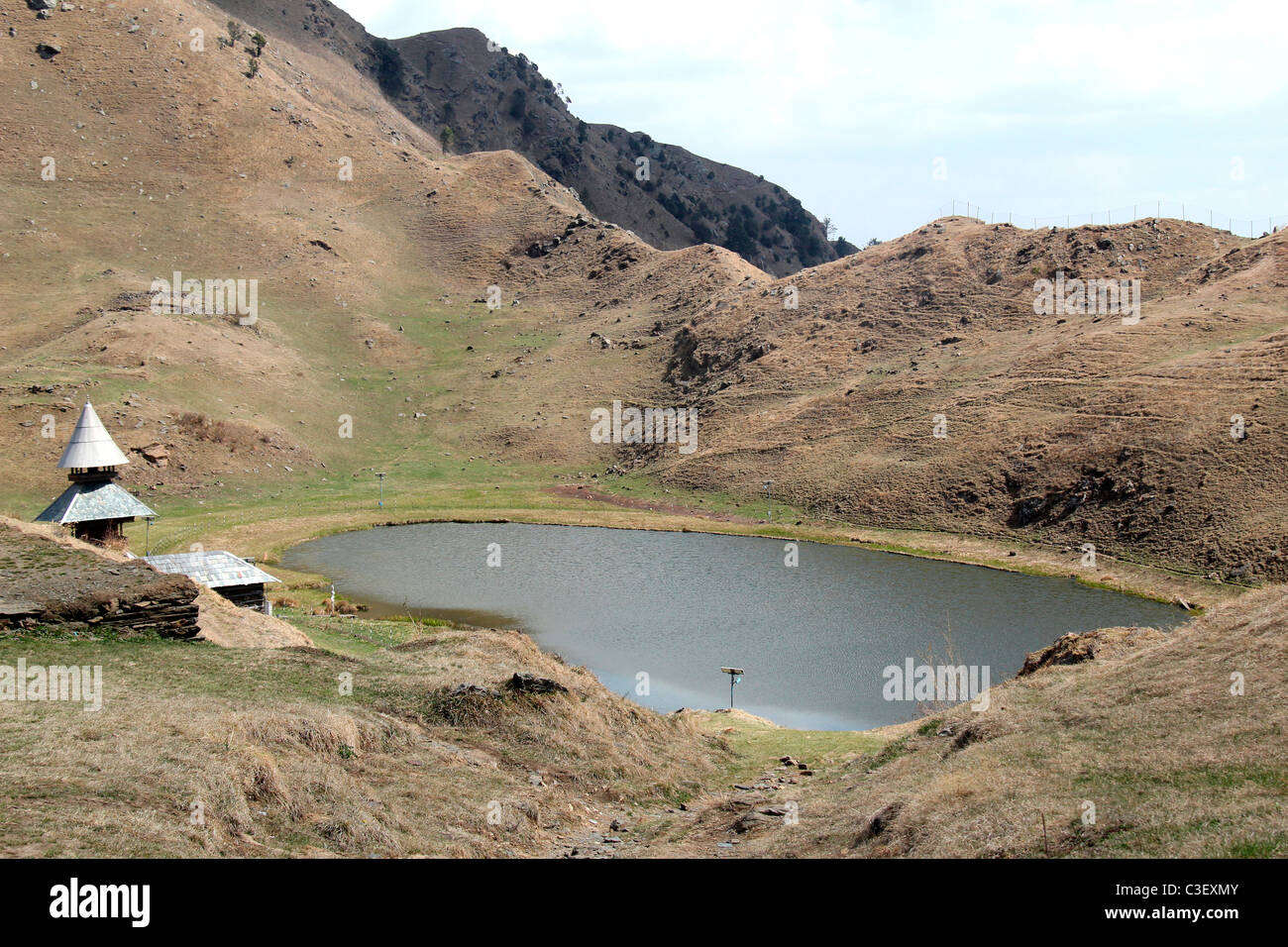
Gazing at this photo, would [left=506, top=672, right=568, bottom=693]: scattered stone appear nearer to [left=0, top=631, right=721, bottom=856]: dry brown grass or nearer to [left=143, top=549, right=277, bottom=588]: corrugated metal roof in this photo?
[left=0, top=631, right=721, bottom=856]: dry brown grass

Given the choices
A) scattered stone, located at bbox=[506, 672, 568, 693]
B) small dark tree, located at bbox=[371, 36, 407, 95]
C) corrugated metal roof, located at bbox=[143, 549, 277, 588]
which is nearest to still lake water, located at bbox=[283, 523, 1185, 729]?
scattered stone, located at bbox=[506, 672, 568, 693]

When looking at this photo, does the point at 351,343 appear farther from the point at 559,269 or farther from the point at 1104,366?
the point at 1104,366

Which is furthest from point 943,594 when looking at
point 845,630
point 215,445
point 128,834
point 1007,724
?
point 215,445

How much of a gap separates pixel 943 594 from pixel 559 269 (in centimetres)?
9201

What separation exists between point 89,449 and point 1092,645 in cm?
3449

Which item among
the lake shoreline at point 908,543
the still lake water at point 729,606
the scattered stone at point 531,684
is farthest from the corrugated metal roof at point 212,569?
the lake shoreline at point 908,543

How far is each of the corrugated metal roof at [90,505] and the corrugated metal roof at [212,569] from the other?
3.89 metres

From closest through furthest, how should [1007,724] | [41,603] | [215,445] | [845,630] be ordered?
[1007,724]
[41,603]
[845,630]
[215,445]

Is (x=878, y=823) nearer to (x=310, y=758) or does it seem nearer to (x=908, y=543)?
(x=310, y=758)

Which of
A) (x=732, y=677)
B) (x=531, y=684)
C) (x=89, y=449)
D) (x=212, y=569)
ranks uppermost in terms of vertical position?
(x=89, y=449)

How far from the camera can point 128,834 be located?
1236cm

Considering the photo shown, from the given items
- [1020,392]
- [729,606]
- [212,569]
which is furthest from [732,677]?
[1020,392]

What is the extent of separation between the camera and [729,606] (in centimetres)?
4622

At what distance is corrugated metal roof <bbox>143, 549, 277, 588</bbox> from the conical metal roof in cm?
534
